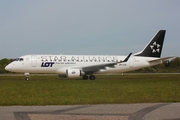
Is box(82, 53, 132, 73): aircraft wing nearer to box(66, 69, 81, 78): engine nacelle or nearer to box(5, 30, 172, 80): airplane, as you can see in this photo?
box(5, 30, 172, 80): airplane

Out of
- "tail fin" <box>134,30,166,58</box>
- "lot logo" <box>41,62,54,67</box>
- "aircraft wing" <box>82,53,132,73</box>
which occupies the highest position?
"tail fin" <box>134,30,166,58</box>

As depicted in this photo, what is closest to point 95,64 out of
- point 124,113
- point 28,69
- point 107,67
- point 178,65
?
point 107,67

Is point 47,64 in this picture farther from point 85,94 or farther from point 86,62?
point 85,94

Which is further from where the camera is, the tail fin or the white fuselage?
the tail fin

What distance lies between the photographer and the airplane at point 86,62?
38.3m

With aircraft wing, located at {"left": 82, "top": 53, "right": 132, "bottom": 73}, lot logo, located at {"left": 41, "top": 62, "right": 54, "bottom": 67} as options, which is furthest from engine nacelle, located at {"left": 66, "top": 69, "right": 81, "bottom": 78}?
lot logo, located at {"left": 41, "top": 62, "right": 54, "bottom": 67}

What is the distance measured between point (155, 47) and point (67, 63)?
42.3 ft

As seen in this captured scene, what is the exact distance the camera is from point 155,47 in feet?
146

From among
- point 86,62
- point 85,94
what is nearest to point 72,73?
point 86,62

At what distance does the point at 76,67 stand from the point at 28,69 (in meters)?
5.88

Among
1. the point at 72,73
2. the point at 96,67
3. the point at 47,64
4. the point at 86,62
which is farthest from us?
the point at 86,62

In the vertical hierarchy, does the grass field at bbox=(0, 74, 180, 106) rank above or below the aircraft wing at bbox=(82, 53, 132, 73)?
below

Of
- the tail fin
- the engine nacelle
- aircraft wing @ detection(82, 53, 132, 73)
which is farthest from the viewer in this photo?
the tail fin

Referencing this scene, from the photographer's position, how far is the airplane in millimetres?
38281
